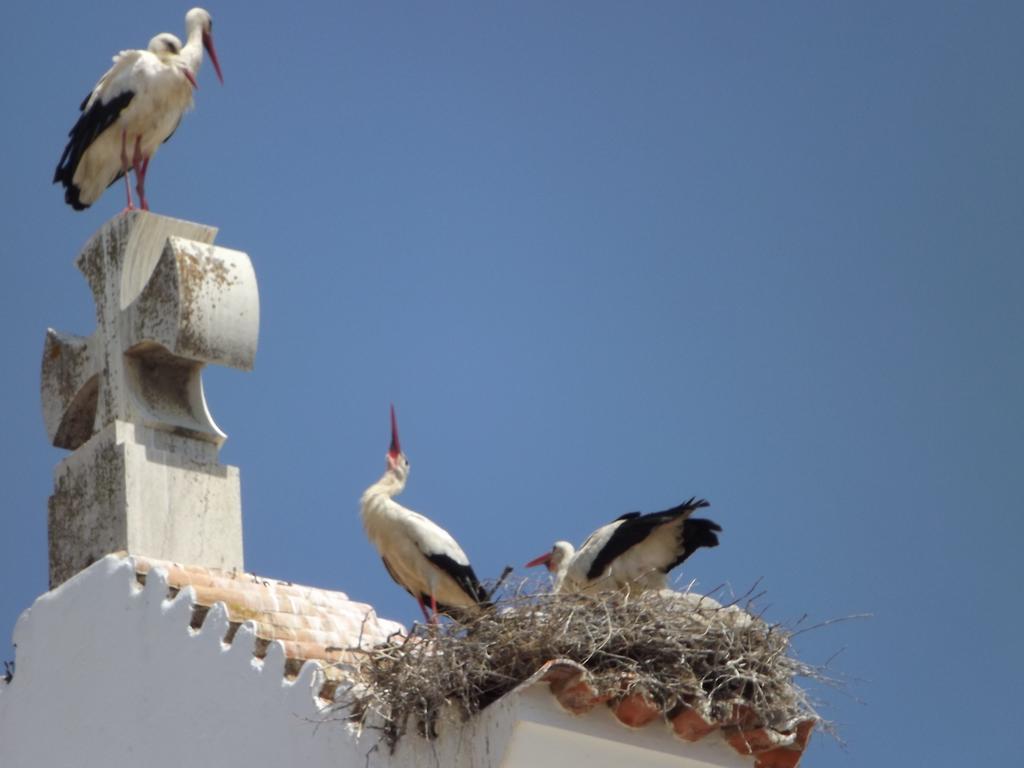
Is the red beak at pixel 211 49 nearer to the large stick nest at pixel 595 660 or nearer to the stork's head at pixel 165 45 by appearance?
the stork's head at pixel 165 45

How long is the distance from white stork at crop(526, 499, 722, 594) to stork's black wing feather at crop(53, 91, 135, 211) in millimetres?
3292

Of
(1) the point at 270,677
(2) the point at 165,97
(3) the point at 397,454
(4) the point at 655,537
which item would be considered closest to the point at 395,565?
(3) the point at 397,454

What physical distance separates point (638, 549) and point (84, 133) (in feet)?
12.0

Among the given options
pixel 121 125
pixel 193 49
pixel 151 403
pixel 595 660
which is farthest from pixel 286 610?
pixel 193 49

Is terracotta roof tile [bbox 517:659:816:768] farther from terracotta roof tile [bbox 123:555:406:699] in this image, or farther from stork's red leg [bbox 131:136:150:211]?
stork's red leg [bbox 131:136:150:211]

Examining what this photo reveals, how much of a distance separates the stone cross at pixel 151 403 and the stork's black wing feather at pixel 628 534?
64.8 inches

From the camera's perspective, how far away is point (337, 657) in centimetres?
914

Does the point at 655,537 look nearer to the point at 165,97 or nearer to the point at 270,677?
the point at 270,677

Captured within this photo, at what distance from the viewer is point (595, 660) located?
332 inches

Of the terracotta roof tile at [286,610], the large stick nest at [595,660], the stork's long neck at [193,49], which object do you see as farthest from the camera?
Result: the stork's long neck at [193,49]

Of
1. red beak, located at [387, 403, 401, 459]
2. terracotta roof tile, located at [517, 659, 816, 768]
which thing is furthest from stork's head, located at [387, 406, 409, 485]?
terracotta roof tile, located at [517, 659, 816, 768]

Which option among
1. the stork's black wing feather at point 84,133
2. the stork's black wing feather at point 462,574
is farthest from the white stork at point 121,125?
the stork's black wing feather at point 462,574

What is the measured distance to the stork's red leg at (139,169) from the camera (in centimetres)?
1203

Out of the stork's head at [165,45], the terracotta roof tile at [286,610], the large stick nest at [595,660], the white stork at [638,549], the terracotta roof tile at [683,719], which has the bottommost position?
the terracotta roof tile at [683,719]
